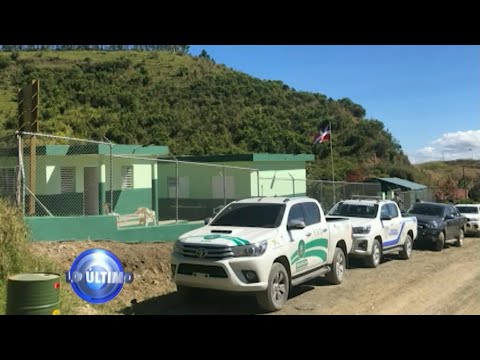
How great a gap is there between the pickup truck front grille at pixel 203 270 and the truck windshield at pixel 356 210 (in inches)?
A: 285

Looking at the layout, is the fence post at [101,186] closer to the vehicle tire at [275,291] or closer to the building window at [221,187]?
the building window at [221,187]

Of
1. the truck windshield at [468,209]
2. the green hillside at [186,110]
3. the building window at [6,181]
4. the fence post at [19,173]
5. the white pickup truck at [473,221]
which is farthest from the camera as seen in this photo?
the green hillside at [186,110]

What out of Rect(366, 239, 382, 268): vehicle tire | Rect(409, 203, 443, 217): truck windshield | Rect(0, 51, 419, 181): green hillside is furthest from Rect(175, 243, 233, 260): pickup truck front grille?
Rect(0, 51, 419, 181): green hillside

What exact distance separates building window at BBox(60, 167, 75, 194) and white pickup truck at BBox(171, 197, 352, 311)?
1228cm

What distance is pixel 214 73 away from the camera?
230ft

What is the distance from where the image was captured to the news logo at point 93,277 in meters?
8.35

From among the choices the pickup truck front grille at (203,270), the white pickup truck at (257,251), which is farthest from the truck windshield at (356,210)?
the pickup truck front grille at (203,270)

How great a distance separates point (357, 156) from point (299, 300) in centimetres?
4796

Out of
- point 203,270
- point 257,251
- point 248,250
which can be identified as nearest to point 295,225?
point 257,251

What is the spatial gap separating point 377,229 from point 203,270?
22.7ft

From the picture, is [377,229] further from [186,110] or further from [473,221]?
[186,110]

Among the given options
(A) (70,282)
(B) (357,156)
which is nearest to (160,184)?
(A) (70,282)

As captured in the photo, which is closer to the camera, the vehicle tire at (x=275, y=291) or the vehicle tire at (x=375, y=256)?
the vehicle tire at (x=275, y=291)
